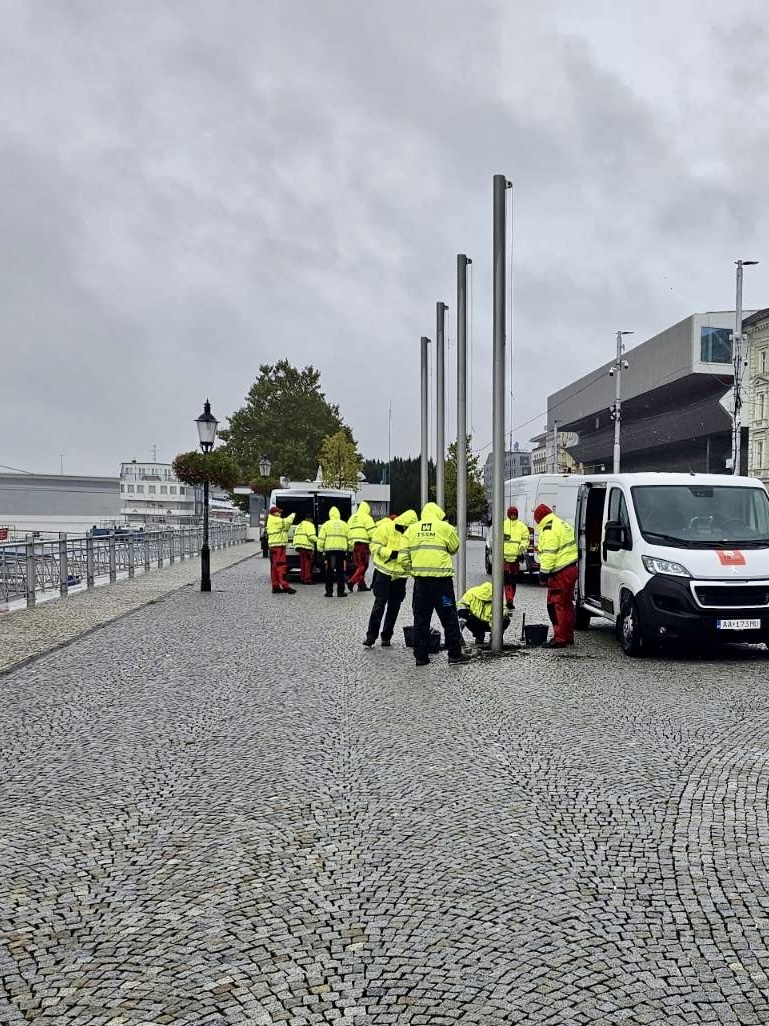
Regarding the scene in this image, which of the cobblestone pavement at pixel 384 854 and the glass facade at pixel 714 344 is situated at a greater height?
the glass facade at pixel 714 344

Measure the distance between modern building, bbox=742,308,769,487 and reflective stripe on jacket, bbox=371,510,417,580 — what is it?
167 ft

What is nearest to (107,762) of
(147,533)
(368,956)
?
(368,956)

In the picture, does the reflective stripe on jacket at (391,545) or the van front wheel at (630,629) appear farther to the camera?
the reflective stripe on jacket at (391,545)

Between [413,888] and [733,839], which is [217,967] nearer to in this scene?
[413,888]

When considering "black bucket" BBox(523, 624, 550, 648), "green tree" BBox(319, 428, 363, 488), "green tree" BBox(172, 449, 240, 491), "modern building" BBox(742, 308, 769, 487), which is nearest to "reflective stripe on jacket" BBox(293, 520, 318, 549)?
"black bucket" BBox(523, 624, 550, 648)

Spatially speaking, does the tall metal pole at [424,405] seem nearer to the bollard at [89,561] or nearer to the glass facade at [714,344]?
the bollard at [89,561]

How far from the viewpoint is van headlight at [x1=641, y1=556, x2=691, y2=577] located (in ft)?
34.0

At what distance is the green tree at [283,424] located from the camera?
89125 millimetres

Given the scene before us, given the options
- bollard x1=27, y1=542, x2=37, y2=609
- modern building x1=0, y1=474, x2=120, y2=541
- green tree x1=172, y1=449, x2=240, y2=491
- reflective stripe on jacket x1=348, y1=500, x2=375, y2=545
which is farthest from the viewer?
modern building x1=0, y1=474, x2=120, y2=541

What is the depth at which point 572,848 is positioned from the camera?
14.6 feet

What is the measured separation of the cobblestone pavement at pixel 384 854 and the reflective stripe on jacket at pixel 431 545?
1.67m

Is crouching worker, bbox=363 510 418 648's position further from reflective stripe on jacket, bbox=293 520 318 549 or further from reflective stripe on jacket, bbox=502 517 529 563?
reflective stripe on jacket, bbox=293 520 318 549

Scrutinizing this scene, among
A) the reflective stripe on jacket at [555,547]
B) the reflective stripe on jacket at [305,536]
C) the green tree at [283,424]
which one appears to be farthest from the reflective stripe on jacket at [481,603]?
the green tree at [283,424]

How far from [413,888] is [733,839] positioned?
1.62 m
